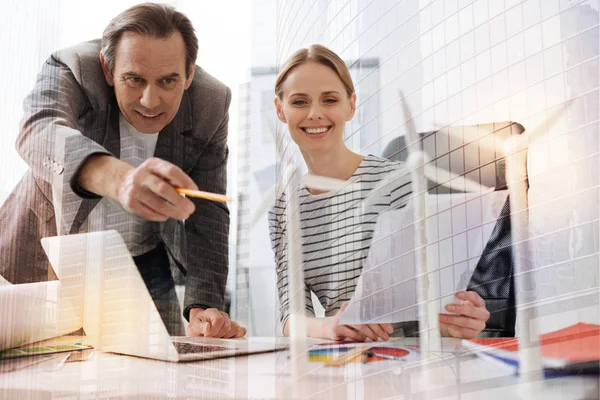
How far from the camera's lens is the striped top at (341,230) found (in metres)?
1.75

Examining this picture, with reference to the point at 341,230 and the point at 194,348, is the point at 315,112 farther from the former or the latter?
the point at 194,348

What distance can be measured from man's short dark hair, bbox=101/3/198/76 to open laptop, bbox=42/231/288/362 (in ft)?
1.57

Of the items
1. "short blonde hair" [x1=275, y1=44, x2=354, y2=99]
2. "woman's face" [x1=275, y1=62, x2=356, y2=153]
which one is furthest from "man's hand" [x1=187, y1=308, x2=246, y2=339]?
"short blonde hair" [x1=275, y1=44, x2=354, y2=99]

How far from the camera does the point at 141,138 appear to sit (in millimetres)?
1843

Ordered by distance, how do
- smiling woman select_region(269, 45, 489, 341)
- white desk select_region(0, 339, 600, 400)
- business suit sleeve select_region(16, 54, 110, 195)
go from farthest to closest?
business suit sleeve select_region(16, 54, 110, 195)
smiling woman select_region(269, 45, 489, 341)
white desk select_region(0, 339, 600, 400)

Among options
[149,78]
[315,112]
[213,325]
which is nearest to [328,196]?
[315,112]

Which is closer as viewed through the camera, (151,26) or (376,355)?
(376,355)

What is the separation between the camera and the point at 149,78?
183 centimetres

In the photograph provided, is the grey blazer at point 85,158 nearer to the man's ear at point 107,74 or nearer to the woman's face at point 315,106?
the man's ear at point 107,74

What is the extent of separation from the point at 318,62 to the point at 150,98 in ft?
1.47

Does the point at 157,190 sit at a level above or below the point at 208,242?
above

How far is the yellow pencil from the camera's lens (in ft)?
5.87

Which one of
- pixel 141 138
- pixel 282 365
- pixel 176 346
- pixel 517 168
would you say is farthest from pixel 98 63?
pixel 517 168

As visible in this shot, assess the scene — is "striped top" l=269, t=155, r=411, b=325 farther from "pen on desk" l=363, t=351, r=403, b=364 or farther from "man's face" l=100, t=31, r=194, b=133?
"man's face" l=100, t=31, r=194, b=133
